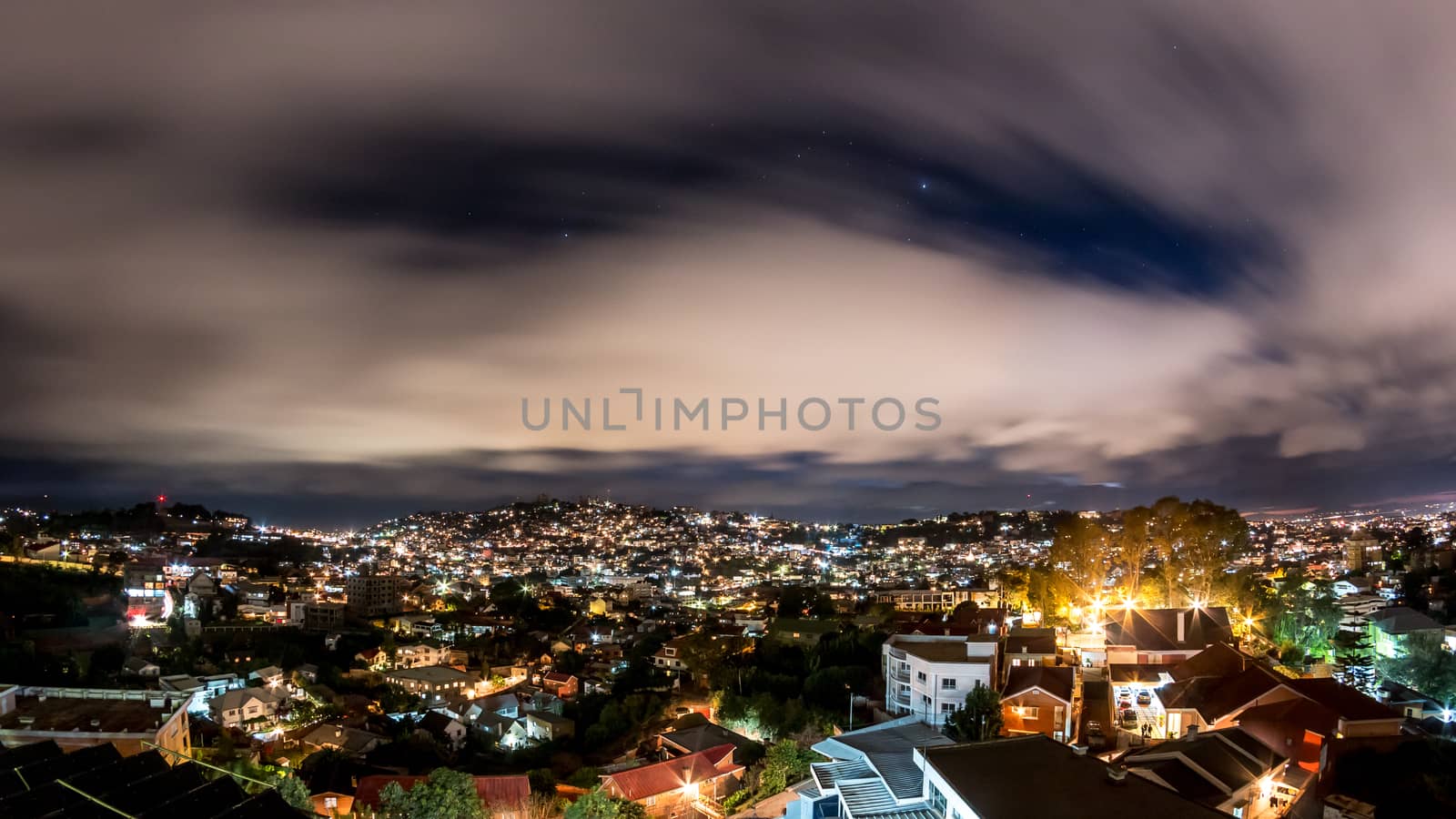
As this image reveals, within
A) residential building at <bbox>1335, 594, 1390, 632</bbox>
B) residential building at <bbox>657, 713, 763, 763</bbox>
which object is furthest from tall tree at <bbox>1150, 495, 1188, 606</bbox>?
residential building at <bbox>657, 713, 763, 763</bbox>

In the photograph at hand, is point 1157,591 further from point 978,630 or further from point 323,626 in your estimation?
point 323,626

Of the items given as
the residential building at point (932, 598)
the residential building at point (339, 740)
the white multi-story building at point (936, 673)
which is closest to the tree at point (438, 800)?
the white multi-story building at point (936, 673)

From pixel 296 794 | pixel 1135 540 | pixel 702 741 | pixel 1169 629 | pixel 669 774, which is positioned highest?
pixel 1135 540

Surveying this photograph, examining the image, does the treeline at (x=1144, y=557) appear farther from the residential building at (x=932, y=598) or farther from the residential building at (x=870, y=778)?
the residential building at (x=932, y=598)

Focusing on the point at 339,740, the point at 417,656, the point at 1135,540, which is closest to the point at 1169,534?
the point at 1135,540

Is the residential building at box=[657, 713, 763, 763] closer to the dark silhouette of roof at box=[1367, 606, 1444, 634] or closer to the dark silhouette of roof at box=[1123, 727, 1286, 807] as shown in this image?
the dark silhouette of roof at box=[1123, 727, 1286, 807]

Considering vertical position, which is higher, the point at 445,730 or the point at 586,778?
the point at 586,778

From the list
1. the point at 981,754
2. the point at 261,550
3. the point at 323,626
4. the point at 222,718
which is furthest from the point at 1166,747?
the point at 261,550

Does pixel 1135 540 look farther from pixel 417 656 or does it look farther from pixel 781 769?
pixel 417 656
